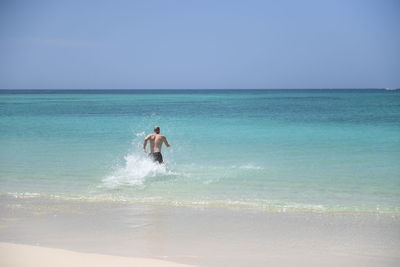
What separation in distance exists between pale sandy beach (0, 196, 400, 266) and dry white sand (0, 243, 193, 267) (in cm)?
1

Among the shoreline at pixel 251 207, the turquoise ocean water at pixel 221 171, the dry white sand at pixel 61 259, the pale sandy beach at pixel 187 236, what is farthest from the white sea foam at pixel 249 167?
the dry white sand at pixel 61 259

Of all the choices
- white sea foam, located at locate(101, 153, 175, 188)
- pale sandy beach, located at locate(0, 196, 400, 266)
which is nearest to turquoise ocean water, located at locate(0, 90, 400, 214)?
white sea foam, located at locate(101, 153, 175, 188)

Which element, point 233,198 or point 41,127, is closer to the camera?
point 233,198

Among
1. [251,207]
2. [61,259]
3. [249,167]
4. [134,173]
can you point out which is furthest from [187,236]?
[249,167]

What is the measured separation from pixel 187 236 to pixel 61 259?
6.33ft

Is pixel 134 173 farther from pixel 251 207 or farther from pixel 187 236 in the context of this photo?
pixel 187 236

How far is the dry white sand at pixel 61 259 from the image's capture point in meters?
5.46

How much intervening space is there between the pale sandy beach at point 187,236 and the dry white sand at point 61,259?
0.04 ft

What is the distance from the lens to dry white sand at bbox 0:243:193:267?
215 inches

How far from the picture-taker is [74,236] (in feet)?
22.4

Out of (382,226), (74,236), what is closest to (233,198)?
(382,226)

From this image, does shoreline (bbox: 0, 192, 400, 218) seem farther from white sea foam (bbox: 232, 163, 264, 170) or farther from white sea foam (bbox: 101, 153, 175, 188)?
white sea foam (bbox: 232, 163, 264, 170)

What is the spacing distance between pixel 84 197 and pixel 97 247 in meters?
3.54

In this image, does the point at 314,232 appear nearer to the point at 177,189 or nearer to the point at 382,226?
the point at 382,226
